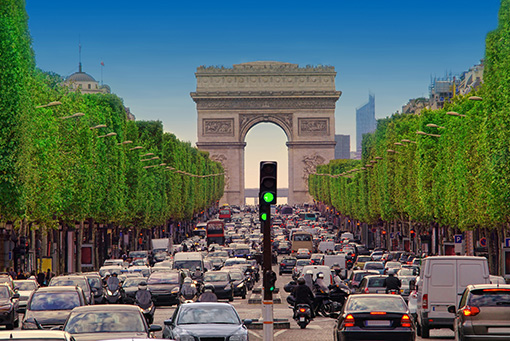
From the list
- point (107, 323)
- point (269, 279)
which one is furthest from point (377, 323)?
point (107, 323)

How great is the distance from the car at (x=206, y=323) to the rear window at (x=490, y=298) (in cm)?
490

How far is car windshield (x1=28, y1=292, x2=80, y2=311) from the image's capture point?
2744 cm

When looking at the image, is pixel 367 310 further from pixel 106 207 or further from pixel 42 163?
pixel 106 207

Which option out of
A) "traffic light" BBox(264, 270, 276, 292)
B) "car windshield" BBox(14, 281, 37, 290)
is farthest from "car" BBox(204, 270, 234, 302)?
"traffic light" BBox(264, 270, 276, 292)

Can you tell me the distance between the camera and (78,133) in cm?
6266

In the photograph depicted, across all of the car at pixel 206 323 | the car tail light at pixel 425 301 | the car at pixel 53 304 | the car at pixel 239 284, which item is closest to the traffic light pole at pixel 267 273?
the car at pixel 206 323

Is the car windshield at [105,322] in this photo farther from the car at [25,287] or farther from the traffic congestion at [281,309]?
the car at [25,287]

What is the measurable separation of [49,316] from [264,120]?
547ft

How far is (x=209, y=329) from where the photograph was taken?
23000mm

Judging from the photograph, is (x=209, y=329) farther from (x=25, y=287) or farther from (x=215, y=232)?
(x=215, y=232)

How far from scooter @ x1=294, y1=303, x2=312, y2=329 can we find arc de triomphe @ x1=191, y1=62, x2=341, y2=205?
512 ft

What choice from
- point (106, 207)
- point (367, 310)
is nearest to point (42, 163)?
point (106, 207)

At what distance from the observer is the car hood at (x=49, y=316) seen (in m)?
26.5

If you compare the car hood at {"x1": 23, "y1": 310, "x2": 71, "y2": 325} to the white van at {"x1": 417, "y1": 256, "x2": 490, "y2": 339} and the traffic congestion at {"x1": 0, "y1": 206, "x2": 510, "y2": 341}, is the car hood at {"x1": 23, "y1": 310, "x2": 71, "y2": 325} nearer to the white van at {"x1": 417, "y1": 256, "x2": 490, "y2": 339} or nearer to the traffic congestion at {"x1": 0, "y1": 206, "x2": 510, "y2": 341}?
the traffic congestion at {"x1": 0, "y1": 206, "x2": 510, "y2": 341}
